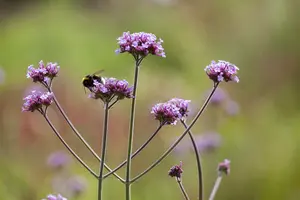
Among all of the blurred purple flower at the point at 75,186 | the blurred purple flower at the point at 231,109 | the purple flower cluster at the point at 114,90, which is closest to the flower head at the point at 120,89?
the purple flower cluster at the point at 114,90

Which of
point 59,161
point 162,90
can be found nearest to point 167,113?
point 59,161

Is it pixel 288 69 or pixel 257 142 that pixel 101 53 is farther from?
pixel 257 142

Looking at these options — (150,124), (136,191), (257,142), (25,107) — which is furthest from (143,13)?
(25,107)

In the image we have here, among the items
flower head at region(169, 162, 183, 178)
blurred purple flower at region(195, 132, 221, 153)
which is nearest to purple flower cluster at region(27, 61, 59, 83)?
flower head at region(169, 162, 183, 178)

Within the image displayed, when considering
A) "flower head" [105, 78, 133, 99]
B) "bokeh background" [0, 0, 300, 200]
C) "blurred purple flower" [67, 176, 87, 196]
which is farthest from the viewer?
"bokeh background" [0, 0, 300, 200]

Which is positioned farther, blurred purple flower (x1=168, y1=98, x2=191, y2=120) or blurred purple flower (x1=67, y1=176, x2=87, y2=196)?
blurred purple flower (x1=67, y1=176, x2=87, y2=196)

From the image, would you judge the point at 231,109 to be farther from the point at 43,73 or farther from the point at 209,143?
the point at 43,73

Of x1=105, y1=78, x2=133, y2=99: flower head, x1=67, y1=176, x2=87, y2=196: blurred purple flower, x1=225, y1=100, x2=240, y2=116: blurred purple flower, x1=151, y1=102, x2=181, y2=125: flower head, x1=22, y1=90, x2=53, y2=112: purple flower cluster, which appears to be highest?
x1=225, y1=100, x2=240, y2=116: blurred purple flower

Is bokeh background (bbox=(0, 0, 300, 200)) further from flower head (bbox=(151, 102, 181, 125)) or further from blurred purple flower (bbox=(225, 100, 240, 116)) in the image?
flower head (bbox=(151, 102, 181, 125))
